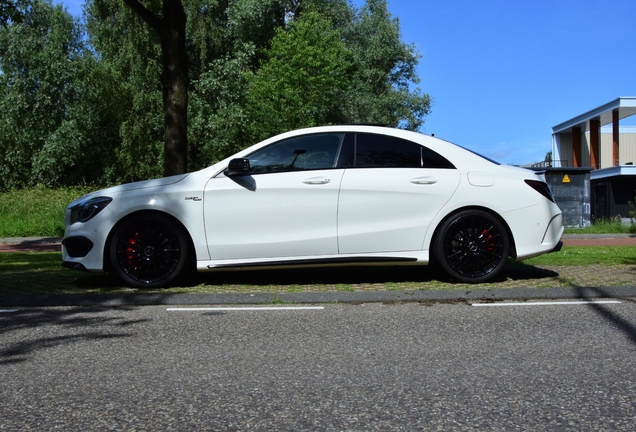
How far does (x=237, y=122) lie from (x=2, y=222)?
15603 millimetres

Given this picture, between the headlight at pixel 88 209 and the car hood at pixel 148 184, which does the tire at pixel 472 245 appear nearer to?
the car hood at pixel 148 184

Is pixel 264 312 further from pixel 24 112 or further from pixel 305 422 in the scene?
pixel 24 112

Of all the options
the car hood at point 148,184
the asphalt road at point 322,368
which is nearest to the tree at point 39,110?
the car hood at point 148,184

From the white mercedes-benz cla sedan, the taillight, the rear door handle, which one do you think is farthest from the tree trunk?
the taillight

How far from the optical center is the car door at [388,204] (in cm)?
720

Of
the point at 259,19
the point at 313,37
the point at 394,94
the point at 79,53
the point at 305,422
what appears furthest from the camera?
the point at 394,94

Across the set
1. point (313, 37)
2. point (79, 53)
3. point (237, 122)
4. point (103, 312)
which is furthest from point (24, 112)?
point (103, 312)

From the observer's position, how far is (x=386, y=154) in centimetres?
752

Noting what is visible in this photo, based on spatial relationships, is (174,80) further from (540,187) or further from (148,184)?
(540,187)

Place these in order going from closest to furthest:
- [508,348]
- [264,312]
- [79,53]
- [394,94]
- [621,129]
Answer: [508,348] < [264,312] < [79,53] < [621,129] < [394,94]

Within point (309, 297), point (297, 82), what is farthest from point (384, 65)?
point (309, 297)

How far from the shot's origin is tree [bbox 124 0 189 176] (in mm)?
11648

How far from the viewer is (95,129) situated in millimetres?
41438

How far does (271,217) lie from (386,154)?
1.42 m
